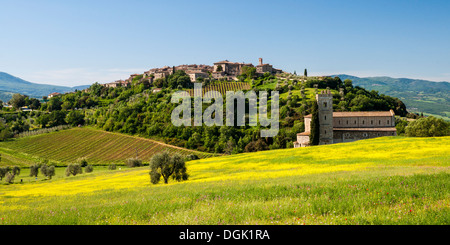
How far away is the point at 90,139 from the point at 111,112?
3319 cm

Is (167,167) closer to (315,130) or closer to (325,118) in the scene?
(315,130)

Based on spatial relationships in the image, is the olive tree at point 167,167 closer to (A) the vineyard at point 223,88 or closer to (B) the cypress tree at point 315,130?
(B) the cypress tree at point 315,130

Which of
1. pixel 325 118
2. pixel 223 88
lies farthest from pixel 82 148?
pixel 325 118

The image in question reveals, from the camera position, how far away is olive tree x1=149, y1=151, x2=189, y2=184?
34.2 meters

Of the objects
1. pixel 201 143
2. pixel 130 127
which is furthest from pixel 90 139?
pixel 201 143

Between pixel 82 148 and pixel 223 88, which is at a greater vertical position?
pixel 223 88

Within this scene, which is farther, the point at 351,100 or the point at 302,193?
the point at 351,100

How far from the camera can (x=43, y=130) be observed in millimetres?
146625

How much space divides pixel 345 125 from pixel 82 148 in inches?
3553

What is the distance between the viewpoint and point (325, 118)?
2975 inches

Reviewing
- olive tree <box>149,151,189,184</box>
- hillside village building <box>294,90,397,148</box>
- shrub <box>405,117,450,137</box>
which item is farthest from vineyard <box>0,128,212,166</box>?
olive tree <box>149,151,189,184</box>

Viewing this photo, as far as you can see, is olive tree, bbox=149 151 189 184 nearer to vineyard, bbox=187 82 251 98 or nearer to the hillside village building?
the hillside village building

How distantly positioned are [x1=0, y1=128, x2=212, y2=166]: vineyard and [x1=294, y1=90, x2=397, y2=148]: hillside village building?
37.4 meters
